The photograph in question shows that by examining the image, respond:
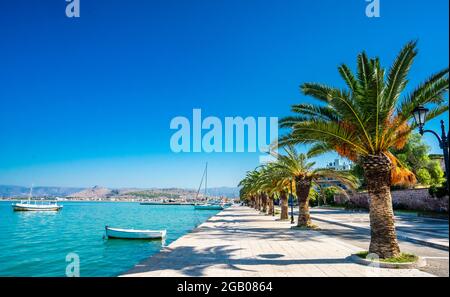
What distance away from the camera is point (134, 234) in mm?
28000

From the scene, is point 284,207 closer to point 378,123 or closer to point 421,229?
point 421,229

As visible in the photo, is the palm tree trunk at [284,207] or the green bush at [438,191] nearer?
the palm tree trunk at [284,207]

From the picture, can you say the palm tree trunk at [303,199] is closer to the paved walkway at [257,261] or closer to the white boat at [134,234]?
the paved walkway at [257,261]

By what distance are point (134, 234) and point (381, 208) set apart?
2222cm

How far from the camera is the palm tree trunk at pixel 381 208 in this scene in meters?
10.4

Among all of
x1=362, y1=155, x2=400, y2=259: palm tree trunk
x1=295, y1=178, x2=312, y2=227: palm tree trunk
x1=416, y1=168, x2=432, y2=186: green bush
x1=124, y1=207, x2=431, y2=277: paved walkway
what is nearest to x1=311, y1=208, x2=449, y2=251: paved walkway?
x1=295, y1=178, x2=312, y2=227: palm tree trunk

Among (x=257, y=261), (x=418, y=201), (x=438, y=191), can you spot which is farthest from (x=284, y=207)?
(x=257, y=261)

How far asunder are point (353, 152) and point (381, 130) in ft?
5.13

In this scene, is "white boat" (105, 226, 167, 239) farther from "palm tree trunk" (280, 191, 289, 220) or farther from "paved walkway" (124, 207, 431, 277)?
"paved walkway" (124, 207, 431, 277)

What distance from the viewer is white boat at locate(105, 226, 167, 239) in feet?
89.1

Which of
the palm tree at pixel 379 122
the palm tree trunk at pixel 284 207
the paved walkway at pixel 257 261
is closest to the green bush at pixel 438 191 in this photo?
the palm tree trunk at pixel 284 207

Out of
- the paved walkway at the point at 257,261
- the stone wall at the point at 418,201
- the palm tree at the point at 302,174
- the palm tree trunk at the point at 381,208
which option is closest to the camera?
the paved walkway at the point at 257,261

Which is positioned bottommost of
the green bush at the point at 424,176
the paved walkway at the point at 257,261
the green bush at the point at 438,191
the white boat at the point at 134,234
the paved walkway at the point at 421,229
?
the white boat at the point at 134,234
